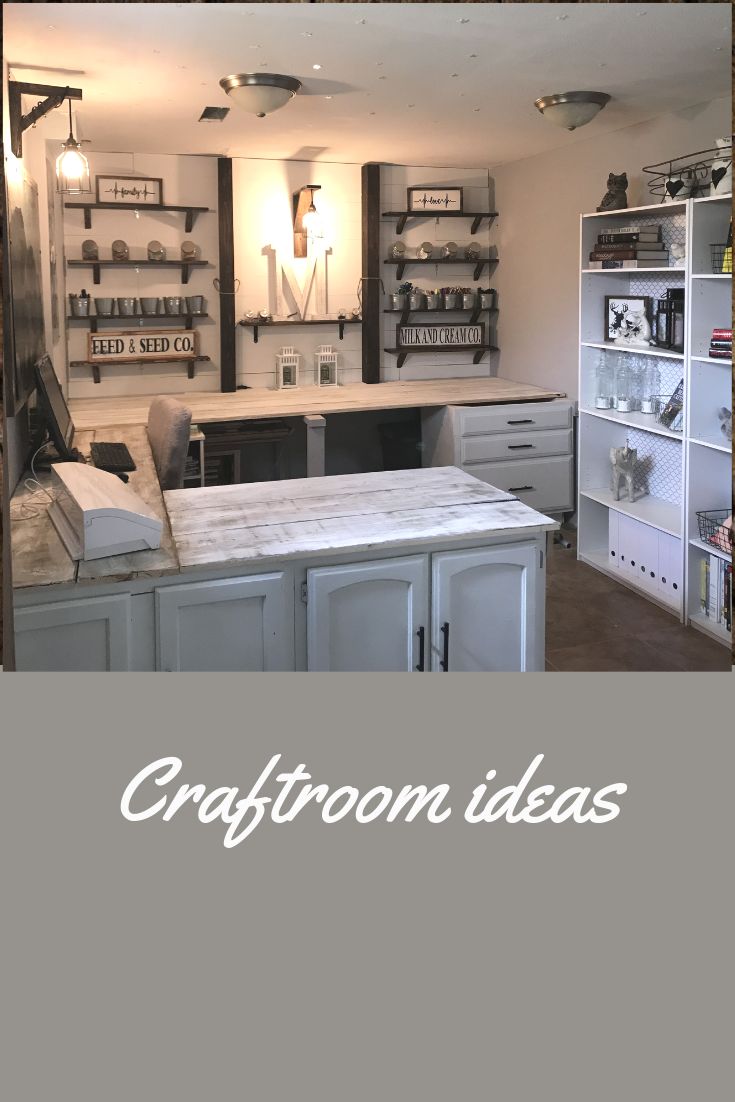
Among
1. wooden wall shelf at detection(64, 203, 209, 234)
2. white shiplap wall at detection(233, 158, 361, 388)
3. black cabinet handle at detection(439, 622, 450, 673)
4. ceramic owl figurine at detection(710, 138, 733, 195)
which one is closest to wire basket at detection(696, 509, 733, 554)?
ceramic owl figurine at detection(710, 138, 733, 195)

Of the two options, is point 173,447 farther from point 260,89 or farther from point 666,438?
point 666,438

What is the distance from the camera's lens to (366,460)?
A: 268 inches

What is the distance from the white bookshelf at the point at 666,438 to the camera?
166 inches

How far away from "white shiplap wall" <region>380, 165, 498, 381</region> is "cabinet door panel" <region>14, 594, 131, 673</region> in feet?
14.7

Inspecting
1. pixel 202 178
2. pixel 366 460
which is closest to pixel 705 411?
pixel 366 460

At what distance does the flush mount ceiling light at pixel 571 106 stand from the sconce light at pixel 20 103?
194 centimetres

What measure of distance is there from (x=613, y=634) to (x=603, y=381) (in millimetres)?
1567

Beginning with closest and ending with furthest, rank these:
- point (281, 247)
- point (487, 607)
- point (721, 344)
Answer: point (487, 607), point (721, 344), point (281, 247)

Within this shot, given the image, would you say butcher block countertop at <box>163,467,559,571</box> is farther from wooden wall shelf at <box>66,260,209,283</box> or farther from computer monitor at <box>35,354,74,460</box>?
wooden wall shelf at <box>66,260,209,283</box>

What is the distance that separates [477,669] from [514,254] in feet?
13.9

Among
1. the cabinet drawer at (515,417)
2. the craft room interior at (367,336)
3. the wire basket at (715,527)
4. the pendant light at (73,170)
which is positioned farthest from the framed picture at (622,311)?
the pendant light at (73,170)

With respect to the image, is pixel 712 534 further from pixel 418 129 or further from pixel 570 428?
pixel 418 129

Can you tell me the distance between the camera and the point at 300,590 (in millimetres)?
2547

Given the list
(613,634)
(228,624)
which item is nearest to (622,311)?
(613,634)
